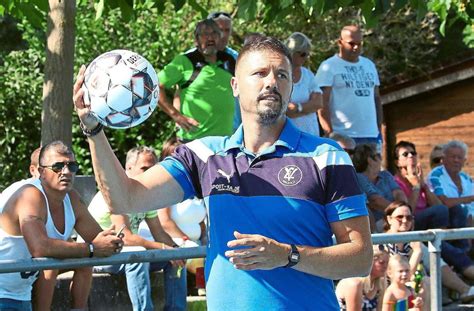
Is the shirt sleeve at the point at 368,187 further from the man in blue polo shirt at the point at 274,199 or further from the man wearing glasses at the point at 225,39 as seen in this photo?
the man in blue polo shirt at the point at 274,199

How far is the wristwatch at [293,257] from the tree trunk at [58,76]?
5350 mm

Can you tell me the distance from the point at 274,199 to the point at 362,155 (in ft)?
18.7

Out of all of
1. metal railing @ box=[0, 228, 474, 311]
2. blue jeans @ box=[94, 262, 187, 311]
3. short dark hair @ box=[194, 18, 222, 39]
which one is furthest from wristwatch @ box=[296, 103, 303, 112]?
metal railing @ box=[0, 228, 474, 311]

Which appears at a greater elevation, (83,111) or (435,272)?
(83,111)

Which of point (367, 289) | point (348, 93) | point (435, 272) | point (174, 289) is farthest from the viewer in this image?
point (348, 93)

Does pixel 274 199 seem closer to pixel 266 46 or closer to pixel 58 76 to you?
pixel 266 46

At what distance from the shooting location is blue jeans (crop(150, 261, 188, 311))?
285 inches

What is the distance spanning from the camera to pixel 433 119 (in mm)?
19125

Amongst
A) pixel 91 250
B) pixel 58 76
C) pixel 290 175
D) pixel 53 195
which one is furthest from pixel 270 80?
pixel 58 76

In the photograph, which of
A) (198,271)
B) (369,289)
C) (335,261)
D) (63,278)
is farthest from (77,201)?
(335,261)

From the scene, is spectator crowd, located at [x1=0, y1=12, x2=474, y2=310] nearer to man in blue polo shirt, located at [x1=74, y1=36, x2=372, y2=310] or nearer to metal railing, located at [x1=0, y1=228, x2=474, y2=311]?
man in blue polo shirt, located at [x1=74, y1=36, x2=372, y2=310]

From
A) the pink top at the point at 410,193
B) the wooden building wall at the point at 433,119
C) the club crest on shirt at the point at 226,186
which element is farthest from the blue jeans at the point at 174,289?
the wooden building wall at the point at 433,119

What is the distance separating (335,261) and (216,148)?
2.25ft

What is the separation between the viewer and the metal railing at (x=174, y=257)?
18.3 feet
